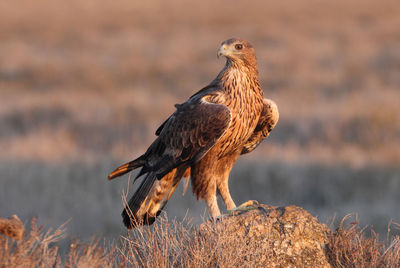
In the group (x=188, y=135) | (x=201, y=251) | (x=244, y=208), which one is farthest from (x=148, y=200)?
(x=201, y=251)

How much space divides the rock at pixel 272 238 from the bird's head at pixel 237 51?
1331 millimetres

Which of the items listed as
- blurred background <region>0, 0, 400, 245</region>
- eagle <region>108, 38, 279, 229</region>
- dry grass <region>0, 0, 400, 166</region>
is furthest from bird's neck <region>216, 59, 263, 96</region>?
dry grass <region>0, 0, 400, 166</region>

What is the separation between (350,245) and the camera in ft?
15.5

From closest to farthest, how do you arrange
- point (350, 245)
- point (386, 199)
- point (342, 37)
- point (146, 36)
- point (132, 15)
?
point (350, 245) → point (386, 199) → point (342, 37) → point (146, 36) → point (132, 15)

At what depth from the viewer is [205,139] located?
5414 mm

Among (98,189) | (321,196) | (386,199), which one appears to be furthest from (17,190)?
(386,199)

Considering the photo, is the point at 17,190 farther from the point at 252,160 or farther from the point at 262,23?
the point at 262,23

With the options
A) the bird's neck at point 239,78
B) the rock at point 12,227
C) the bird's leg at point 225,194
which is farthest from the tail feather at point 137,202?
the rock at point 12,227

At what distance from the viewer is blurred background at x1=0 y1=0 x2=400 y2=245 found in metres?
11.7

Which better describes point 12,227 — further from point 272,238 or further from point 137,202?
point 272,238

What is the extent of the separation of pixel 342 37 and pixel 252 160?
1608 centimetres

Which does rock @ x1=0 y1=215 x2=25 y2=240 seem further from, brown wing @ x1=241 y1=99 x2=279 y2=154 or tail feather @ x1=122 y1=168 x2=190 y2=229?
brown wing @ x1=241 y1=99 x2=279 y2=154

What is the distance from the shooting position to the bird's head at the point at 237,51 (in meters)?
5.53

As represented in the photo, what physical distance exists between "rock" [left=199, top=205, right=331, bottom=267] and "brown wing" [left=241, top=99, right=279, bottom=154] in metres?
1.17
